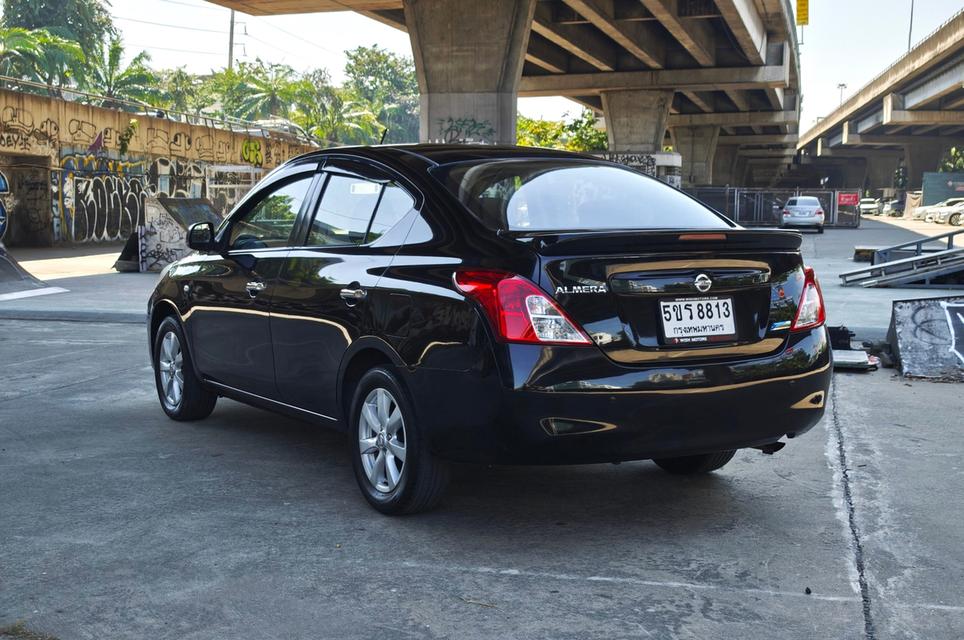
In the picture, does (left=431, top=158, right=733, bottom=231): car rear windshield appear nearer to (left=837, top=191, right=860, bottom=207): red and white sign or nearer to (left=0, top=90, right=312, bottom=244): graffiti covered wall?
(left=0, top=90, right=312, bottom=244): graffiti covered wall

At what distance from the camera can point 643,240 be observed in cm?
435

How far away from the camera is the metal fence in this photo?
161 ft

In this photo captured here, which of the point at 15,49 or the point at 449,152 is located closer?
the point at 449,152

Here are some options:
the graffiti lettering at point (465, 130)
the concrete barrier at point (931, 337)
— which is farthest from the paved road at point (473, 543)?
the graffiti lettering at point (465, 130)

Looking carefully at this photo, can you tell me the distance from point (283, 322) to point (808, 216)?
3984 cm

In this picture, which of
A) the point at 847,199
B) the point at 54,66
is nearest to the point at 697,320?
the point at 847,199

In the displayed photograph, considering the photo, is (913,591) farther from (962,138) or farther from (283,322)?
(962,138)

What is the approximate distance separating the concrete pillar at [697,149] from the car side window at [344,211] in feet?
193

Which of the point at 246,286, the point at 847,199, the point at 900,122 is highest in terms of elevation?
the point at 900,122

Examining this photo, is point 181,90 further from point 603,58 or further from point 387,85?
point 603,58

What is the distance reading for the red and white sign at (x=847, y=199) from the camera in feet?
160

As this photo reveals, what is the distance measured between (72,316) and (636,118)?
109 feet

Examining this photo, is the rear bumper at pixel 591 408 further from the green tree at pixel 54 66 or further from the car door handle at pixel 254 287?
the green tree at pixel 54 66

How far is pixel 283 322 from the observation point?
5.52 metres
